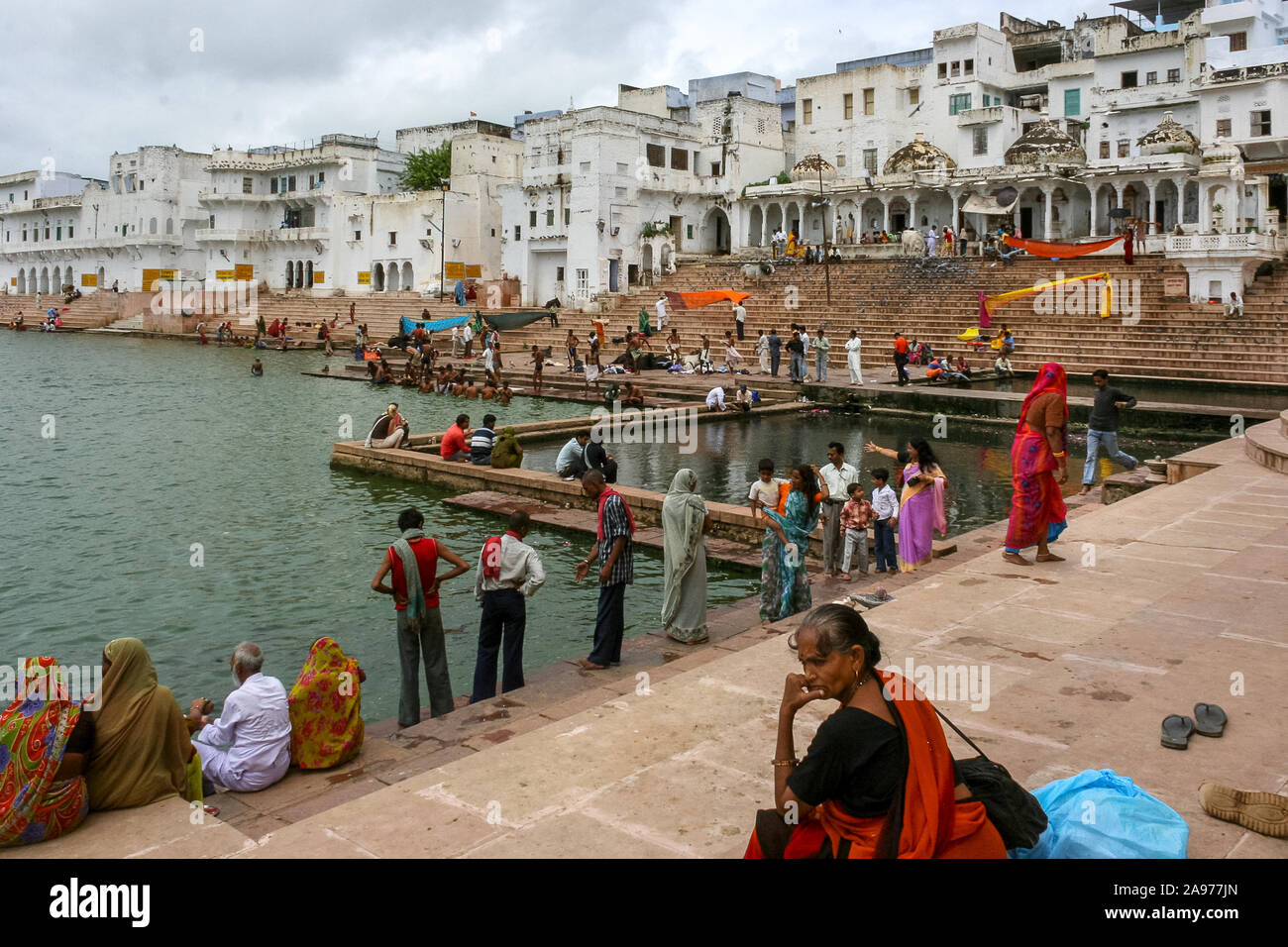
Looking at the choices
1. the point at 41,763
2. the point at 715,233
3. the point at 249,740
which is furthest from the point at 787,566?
the point at 715,233

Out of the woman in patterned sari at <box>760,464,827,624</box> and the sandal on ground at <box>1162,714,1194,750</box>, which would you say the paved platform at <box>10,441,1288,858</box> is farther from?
the woman in patterned sari at <box>760,464,827,624</box>

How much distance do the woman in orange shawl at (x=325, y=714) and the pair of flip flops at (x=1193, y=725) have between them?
14.1 feet

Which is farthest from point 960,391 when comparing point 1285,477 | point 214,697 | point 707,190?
point 707,190

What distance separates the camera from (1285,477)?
1212 cm

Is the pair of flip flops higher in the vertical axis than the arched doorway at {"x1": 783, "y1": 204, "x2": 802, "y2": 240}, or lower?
lower

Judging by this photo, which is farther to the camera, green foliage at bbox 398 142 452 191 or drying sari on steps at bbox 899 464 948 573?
green foliage at bbox 398 142 452 191

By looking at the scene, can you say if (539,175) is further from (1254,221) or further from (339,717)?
(339,717)

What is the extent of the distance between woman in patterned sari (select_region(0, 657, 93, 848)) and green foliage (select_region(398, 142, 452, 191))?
60.6 metres

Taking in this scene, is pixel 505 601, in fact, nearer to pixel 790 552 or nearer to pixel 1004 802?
pixel 790 552

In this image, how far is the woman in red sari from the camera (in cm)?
863

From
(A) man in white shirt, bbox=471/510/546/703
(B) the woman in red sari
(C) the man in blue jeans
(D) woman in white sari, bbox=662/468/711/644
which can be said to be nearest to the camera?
(A) man in white shirt, bbox=471/510/546/703

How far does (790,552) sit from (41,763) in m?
5.37

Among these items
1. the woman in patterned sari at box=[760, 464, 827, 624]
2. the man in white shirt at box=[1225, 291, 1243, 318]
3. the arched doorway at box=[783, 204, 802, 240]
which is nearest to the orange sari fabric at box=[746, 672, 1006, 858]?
the woman in patterned sari at box=[760, 464, 827, 624]

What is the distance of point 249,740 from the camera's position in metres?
5.68
